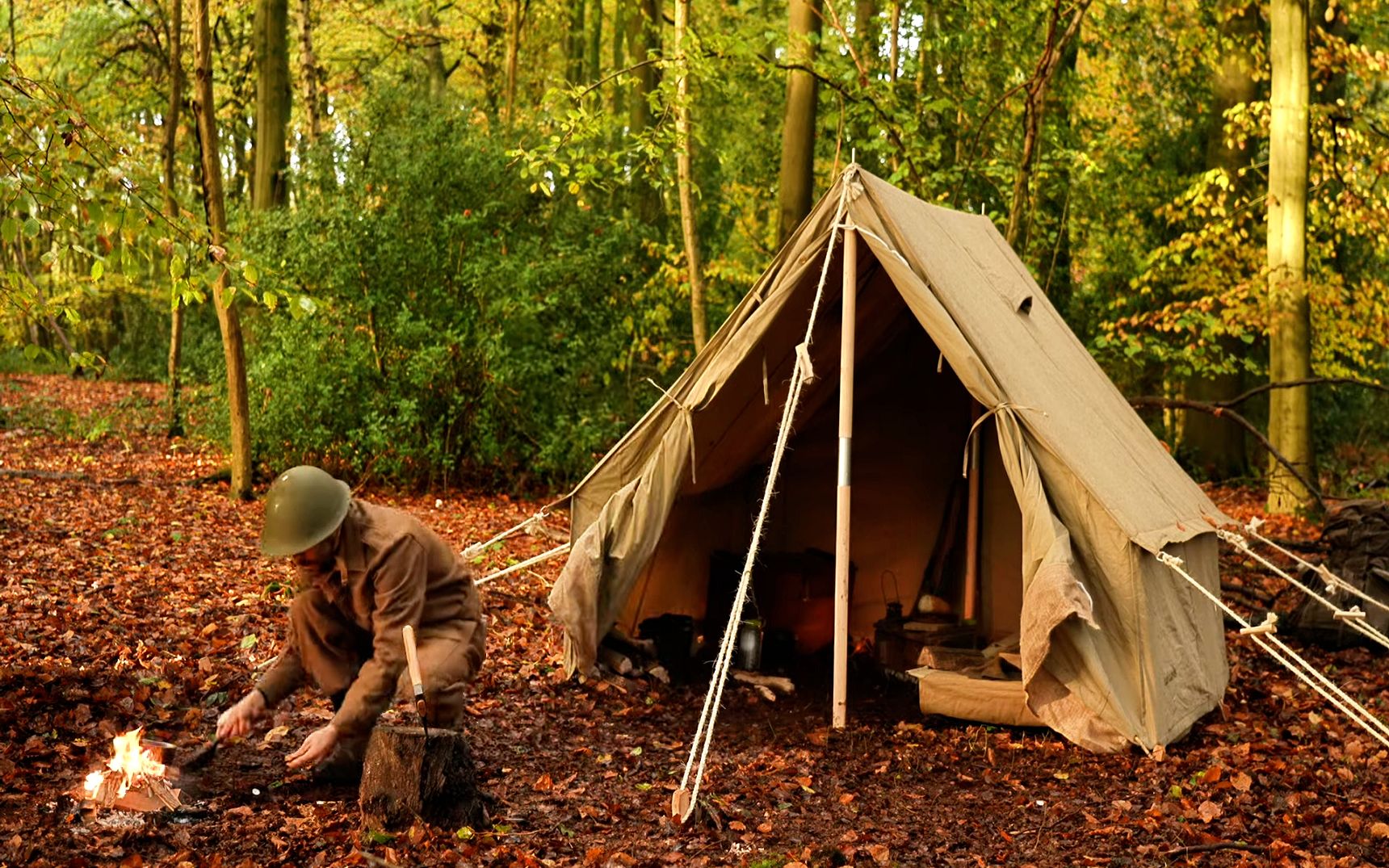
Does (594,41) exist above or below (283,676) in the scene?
above

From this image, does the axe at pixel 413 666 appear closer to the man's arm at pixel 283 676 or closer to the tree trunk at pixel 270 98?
the man's arm at pixel 283 676

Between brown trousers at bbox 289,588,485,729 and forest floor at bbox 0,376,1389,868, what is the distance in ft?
1.31

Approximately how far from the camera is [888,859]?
13.4ft

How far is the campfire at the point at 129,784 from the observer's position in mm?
3893

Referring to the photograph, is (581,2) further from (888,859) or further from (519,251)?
(888,859)

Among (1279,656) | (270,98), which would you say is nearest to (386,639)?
(1279,656)

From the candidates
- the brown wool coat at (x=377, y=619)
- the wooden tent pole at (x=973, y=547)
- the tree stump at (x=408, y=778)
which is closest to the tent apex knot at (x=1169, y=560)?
the wooden tent pole at (x=973, y=547)

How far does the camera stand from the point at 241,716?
3996 mm

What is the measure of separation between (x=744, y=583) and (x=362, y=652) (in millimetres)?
1428

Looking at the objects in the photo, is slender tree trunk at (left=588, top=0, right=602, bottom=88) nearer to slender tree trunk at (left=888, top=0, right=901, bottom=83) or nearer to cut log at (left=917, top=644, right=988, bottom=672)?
slender tree trunk at (left=888, top=0, right=901, bottom=83)

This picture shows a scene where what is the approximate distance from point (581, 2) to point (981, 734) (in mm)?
16110

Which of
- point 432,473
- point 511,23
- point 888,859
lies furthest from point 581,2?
point 888,859

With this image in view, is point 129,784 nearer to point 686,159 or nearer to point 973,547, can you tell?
point 973,547

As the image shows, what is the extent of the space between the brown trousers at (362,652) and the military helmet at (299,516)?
44 centimetres
